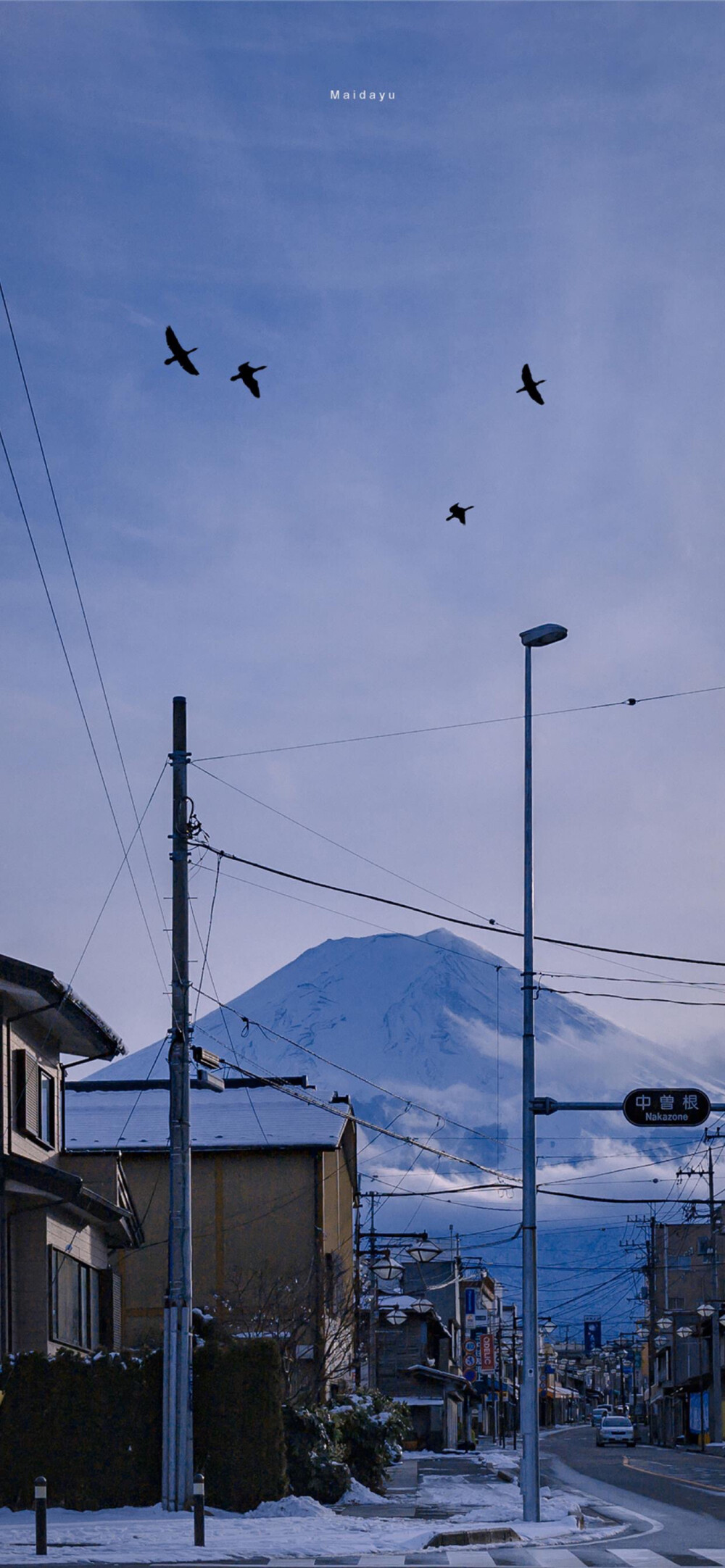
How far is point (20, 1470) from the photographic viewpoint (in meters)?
23.0

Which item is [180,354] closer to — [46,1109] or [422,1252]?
[46,1109]

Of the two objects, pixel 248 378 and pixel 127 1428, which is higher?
pixel 248 378

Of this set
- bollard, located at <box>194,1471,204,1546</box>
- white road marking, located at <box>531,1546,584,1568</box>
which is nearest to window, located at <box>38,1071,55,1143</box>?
bollard, located at <box>194,1471,204,1546</box>

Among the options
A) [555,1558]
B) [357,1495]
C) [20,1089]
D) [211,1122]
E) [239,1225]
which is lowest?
[357,1495]

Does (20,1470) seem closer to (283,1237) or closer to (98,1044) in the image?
(98,1044)

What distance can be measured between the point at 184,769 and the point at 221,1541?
11.0 metres

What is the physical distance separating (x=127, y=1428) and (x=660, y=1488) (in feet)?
58.1

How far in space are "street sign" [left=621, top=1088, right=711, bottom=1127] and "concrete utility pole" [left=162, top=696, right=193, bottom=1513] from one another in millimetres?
7015

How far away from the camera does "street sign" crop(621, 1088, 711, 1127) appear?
82.9 ft

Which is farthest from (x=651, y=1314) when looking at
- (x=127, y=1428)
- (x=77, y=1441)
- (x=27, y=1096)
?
(x=77, y=1441)

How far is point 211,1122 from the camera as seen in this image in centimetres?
4819

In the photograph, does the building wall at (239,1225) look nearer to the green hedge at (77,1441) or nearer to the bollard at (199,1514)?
the green hedge at (77,1441)

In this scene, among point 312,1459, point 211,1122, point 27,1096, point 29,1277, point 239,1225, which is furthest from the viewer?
point 211,1122

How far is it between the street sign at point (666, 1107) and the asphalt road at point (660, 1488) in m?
5.92
